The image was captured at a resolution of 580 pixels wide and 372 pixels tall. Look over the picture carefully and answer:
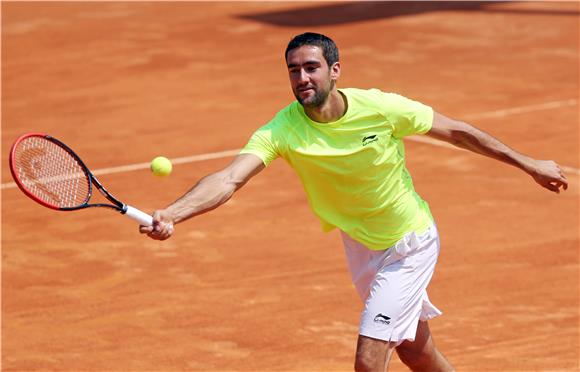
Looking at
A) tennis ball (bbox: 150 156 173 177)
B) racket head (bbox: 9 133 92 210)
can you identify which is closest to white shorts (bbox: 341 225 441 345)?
tennis ball (bbox: 150 156 173 177)

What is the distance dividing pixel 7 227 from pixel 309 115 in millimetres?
6270

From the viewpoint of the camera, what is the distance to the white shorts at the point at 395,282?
6641 millimetres

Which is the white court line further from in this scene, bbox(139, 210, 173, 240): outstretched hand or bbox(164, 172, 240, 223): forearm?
bbox(139, 210, 173, 240): outstretched hand

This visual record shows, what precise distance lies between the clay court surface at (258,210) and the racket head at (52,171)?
7.62 ft

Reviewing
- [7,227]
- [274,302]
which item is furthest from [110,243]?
[274,302]

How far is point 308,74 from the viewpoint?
6461 millimetres

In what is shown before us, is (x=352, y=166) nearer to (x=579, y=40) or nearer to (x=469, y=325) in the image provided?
(x=469, y=325)

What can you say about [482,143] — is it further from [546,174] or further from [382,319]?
[382,319]

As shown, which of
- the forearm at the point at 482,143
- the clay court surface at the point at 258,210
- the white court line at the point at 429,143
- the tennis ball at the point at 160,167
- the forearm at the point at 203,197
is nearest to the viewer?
the forearm at the point at 203,197

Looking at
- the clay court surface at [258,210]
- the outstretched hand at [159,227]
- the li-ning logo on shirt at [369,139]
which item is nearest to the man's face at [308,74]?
the li-ning logo on shirt at [369,139]

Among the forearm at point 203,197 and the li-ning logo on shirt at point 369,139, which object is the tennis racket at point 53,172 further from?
the li-ning logo on shirt at point 369,139

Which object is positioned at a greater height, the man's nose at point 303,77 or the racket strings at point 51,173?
the man's nose at point 303,77

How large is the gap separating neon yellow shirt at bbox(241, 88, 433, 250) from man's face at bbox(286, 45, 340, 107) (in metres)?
0.19

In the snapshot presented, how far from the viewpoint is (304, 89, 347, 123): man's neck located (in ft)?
21.5
